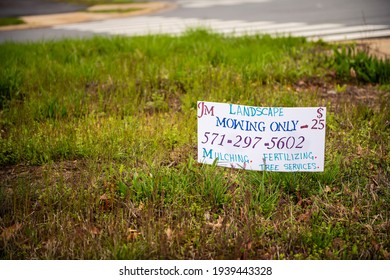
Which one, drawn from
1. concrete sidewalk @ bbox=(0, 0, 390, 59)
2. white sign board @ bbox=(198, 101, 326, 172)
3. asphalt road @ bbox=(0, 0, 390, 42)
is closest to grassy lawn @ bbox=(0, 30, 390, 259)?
white sign board @ bbox=(198, 101, 326, 172)

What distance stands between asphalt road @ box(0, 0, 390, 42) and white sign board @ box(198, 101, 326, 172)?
547cm

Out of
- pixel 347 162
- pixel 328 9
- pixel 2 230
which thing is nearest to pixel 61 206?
pixel 2 230

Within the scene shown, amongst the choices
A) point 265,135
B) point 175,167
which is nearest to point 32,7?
point 175,167

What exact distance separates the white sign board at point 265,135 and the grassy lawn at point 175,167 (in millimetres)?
131

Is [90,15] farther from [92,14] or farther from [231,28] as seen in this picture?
[231,28]

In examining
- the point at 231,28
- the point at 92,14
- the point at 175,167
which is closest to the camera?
the point at 175,167

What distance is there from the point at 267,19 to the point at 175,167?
8143 millimetres

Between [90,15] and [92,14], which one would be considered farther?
[92,14]

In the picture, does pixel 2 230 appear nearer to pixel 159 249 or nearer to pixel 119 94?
pixel 159 249

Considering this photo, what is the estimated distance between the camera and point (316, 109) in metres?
3.50

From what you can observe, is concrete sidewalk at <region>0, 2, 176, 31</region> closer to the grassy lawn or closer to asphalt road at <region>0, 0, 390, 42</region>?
asphalt road at <region>0, 0, 390, 42</region>

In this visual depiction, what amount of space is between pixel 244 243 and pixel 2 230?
58.0 inches

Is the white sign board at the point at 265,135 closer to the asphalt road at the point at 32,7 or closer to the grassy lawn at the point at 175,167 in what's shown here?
the grassy lawn at the point at 175,167

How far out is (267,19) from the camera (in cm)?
1148
